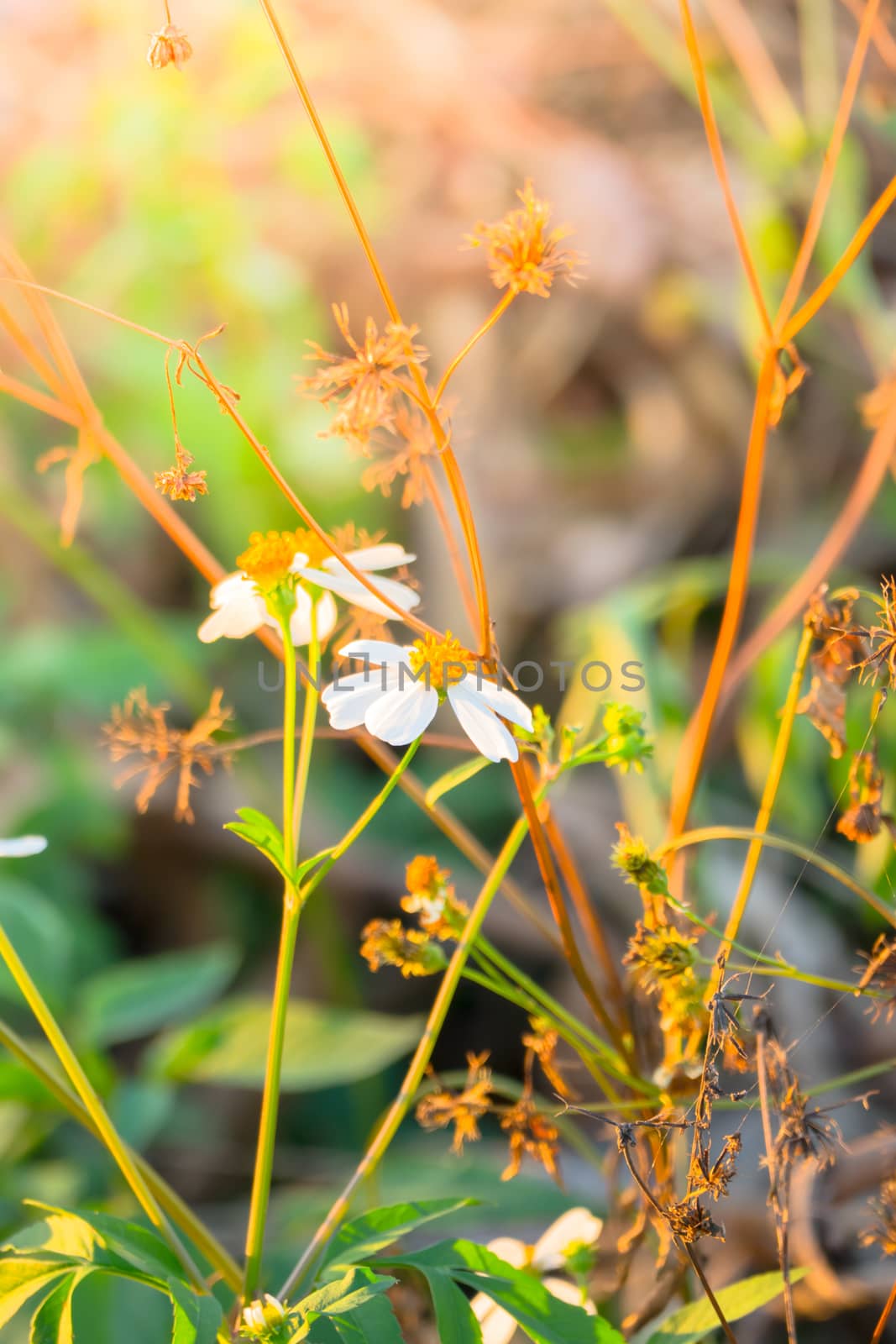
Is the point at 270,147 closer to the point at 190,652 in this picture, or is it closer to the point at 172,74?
the point at 172,74

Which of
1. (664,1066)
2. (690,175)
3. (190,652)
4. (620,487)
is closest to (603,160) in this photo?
(690,175)

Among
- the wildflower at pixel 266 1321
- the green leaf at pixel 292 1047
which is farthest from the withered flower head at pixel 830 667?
the green leaf at pixel 292 1047

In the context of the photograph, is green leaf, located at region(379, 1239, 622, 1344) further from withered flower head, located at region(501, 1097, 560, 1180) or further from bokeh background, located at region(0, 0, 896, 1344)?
bokeh background, located at region(0, 0, 896, 1344)

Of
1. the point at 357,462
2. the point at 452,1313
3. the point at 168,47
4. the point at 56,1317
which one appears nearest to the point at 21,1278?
the point at 56,1317

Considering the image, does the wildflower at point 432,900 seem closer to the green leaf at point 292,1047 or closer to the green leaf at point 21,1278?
the green leaf at point 21,1278

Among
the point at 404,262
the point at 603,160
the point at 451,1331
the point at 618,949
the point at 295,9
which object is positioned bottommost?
the point at 618,949

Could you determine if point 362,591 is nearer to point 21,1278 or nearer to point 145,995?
point 21,1278
